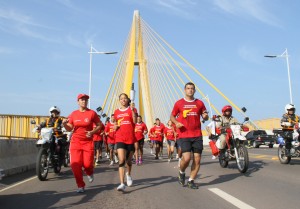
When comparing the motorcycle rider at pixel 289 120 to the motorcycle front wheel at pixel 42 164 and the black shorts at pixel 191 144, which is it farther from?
the motorcycle front wheel at pixel 42 164

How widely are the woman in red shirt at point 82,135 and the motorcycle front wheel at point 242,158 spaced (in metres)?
3.85

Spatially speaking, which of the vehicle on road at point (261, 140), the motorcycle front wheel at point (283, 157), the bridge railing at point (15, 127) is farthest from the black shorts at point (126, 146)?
the vehicle on road at point (261, 140)

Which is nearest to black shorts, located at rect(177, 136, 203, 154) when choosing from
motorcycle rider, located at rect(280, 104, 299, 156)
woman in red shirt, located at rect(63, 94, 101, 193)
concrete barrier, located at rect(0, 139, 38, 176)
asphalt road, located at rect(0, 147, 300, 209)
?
asphalt road, located at rect(0, 147, 300, 209)

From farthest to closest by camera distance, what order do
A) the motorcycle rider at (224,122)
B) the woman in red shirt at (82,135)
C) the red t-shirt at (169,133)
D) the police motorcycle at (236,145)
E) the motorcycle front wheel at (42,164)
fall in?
the red t-shirt at (169,133) → the motorcycle rider at (224,122) → the police motorcycle at (236,145) → the motorcycle front wheel at (42,164) → the woman in red shirt at (82,135)

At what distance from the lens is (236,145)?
34.3 feet

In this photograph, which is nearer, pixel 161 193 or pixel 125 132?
pixel 161 193

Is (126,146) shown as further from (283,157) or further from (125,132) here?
(283,157)

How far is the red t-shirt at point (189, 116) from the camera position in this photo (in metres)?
7.66

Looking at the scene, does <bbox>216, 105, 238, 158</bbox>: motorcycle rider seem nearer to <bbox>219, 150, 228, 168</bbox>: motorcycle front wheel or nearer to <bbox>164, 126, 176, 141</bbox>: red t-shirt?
<bbox>219, 150, 228, 168</bbox>: motorcycle front wheel

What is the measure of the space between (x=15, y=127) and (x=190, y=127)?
9189mm

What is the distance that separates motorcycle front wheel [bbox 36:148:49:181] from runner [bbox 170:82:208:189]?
128 inches

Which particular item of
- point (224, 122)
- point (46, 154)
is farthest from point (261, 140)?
point (46, 154)

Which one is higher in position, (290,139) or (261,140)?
(261,140)

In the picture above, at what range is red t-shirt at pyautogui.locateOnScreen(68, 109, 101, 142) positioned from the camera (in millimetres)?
7637
